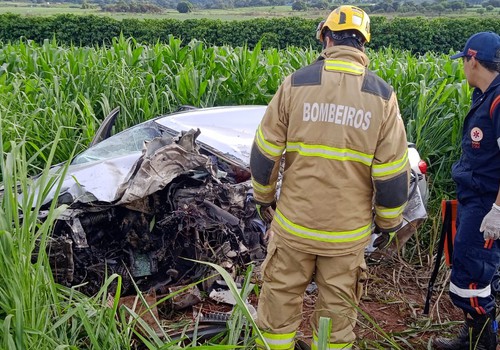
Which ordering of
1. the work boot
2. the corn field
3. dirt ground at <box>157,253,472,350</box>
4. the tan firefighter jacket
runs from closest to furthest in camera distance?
1. the tan firefighter jacket
2. the work boot
3. dirt ground at <box>157,253,472,350</box>
4. the corn field

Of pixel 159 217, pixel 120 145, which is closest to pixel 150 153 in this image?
pixel 159 217

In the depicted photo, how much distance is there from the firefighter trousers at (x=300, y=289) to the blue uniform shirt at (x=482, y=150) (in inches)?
32.5

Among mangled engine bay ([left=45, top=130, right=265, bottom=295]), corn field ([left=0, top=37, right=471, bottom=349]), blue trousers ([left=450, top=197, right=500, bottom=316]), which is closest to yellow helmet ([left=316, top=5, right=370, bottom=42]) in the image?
blue trousers ([left=450, top=197, right=500, bottom=316])

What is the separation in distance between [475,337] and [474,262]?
1.47 ft

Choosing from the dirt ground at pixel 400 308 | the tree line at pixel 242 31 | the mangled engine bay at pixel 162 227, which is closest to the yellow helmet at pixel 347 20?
the mangled engine bay at pixel 162 227

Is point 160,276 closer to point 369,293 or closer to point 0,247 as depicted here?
point 369,293

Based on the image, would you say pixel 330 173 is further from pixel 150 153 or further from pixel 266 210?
pixel 150 153

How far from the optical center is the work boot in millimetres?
3133

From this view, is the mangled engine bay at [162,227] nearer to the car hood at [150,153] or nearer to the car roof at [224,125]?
the car hood at [150,153]

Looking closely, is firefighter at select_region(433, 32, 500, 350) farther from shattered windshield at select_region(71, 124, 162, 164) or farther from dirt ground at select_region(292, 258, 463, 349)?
shattered windshield at select_region(71, 124, 162, 164)

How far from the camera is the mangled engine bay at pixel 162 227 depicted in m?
3.40

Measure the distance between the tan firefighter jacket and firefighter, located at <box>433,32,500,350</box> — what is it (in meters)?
0.65

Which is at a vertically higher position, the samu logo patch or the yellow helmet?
the yellow helmet

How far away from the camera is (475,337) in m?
3.17
